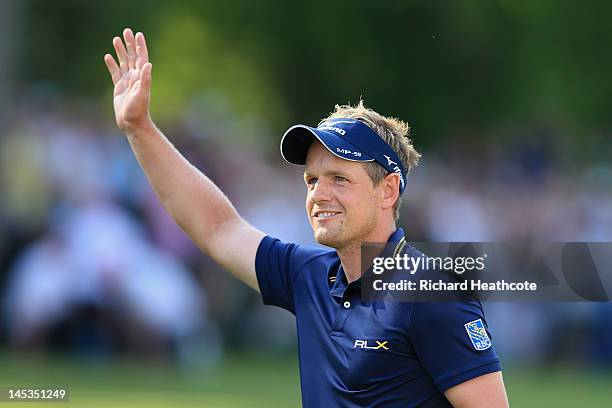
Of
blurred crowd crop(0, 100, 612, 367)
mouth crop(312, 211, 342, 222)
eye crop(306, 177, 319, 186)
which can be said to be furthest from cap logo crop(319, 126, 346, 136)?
blurred crowd crop(0, 100, 612, 367)

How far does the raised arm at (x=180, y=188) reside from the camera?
6.80m

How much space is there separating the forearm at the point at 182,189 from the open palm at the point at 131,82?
0.10 meters

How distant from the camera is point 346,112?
21.4 feet

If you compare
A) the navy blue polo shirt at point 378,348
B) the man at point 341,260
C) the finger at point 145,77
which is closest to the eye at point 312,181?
the man at point 341,260

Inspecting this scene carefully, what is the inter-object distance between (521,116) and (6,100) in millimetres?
8845

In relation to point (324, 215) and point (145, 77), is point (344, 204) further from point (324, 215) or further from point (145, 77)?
point (145, 77)

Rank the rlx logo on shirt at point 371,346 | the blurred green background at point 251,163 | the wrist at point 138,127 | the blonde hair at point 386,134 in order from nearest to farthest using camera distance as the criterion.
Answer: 1. the rlx logo on shirt at point 371,346
2. the blonde hair at point 386,134
3. the wrist at point 138,127
4. the blurred green background at point 251,163

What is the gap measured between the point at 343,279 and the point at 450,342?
753 millimetres

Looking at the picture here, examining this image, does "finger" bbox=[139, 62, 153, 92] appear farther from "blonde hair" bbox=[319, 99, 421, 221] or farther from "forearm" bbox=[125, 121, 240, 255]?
"blonde hair" bbox=[319, 99, 421, 221]

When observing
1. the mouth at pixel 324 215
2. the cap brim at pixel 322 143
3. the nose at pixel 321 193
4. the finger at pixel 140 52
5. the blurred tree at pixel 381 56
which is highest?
the blurred tree at pixel 381 56

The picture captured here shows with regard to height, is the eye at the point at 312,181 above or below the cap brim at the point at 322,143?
below

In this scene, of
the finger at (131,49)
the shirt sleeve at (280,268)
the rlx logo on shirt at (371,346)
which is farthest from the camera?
the finger at (131,49)

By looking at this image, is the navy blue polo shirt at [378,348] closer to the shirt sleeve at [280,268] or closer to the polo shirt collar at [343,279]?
the polo shirt collar at [343,279]

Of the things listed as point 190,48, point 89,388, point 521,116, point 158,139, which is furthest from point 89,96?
point 158,139
